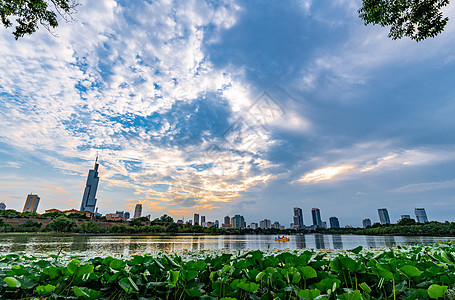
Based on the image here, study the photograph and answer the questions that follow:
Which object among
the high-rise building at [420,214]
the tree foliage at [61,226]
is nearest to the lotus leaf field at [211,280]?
the tree foliage at [61,226]

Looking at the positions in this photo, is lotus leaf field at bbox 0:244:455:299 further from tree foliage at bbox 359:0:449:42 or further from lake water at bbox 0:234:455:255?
tree foliage at bbox 359:0:449:42

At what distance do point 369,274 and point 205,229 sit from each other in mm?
101366

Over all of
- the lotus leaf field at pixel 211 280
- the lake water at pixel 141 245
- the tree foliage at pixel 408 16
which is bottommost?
the lake water at pixel 141 245

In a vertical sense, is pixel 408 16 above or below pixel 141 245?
above

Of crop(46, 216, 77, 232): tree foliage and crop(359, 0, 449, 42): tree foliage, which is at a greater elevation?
crop(359, 0, 449, 42): tree foliage

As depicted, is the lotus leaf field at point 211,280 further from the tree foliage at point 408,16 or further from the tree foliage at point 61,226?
the tree foliage at point 61,226

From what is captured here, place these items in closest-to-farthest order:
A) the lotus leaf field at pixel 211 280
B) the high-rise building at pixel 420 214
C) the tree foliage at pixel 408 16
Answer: the lotus leaf field at pixel 211 280 → the tree foliage at pixel 408 16 → the high-rise building at pixel 420 214

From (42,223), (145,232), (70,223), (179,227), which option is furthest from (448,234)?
(42,223)

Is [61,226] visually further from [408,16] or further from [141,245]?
[408,16]

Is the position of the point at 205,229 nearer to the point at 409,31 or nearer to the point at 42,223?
the point at 42,223

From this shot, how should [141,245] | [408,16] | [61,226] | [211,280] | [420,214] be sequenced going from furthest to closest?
[420,214], [61,226], [141,245], [408,16], [211,280]

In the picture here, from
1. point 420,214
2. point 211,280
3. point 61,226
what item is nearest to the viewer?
point 211,280

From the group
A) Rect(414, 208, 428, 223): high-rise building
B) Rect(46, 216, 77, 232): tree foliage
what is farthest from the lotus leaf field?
Rect(414, 208, 428, 223): high-rise building

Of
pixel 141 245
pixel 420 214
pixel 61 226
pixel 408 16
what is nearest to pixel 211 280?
pixel 408 16
